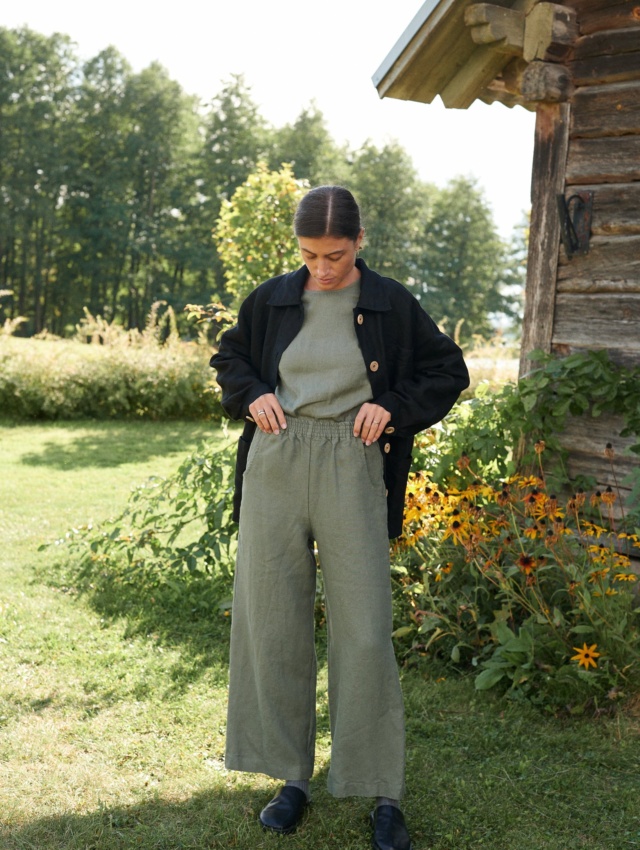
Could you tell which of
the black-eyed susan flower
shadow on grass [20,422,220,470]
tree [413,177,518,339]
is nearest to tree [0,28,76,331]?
tree [413,177,518,339]

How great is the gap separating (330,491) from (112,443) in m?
8.83

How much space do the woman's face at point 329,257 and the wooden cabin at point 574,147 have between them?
2.27 meters

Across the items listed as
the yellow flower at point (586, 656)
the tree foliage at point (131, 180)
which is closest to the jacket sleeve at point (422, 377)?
the yellow flower at point (586, 656)

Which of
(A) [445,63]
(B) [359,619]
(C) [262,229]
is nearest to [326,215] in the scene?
(B) [359,619]

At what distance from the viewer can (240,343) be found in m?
2.85

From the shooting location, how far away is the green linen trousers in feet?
8.48

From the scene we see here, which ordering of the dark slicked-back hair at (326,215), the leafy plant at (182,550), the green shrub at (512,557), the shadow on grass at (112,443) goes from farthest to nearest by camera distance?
the shadow on grass at (112,443) < the leafy plant at (182,550) < the green shrub at (512,557) < the dark slicked-back hair at (326,215)

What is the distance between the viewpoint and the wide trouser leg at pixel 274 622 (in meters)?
2.61

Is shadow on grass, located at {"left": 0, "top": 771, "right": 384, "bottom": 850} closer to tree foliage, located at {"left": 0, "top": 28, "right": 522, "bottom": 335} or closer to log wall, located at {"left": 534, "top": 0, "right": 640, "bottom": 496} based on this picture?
log wall, located at {"left": 534, "top": 0, "right": 640, "bottom": 496}

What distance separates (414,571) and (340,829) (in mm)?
1936

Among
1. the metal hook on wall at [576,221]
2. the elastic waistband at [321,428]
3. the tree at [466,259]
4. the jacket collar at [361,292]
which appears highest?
the tree at [466,259]

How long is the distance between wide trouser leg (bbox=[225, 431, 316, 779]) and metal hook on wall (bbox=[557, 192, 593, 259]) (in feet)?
8.30

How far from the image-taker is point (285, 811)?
2777 mm

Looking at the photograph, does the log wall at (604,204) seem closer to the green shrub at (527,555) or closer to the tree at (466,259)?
the green shrub at (527,555)
